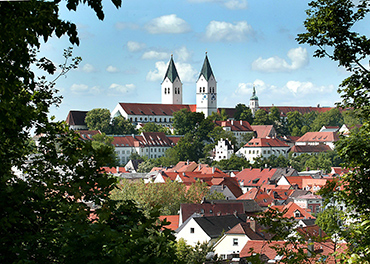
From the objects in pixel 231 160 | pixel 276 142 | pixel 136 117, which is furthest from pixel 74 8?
pixel 136 117

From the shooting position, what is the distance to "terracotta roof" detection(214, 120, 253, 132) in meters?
120

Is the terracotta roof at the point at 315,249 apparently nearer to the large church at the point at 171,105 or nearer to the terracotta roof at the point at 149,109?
the terracotta roof at the point at 149,109

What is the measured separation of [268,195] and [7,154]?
172 feet

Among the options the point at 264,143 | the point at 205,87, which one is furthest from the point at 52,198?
the point at 205,87

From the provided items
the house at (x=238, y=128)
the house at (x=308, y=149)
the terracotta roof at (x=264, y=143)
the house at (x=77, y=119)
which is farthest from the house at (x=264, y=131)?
the house at (x=77, y=119)

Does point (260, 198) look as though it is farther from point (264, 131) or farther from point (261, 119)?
point (261, 119)

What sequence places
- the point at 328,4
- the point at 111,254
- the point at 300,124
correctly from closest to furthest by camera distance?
the point at 111,254 → the point at 328,4 → the point at 300,124

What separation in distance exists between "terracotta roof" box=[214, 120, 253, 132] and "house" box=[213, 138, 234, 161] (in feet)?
53.5

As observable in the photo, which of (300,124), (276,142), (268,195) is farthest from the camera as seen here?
(300,124)

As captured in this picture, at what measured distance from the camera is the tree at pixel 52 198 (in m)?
4.63

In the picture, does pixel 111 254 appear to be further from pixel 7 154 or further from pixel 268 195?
pixel 268 195

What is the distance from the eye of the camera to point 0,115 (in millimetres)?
5203

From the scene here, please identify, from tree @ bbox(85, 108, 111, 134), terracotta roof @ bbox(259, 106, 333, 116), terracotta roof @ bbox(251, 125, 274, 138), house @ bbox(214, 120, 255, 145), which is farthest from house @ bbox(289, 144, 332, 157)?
terracotta roof @ bbox(259, 106, 333, 116)

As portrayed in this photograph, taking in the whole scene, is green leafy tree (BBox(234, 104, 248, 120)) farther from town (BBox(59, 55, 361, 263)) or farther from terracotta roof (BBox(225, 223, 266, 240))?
terracotta roof (BBox(225, 223, 266, 240))
